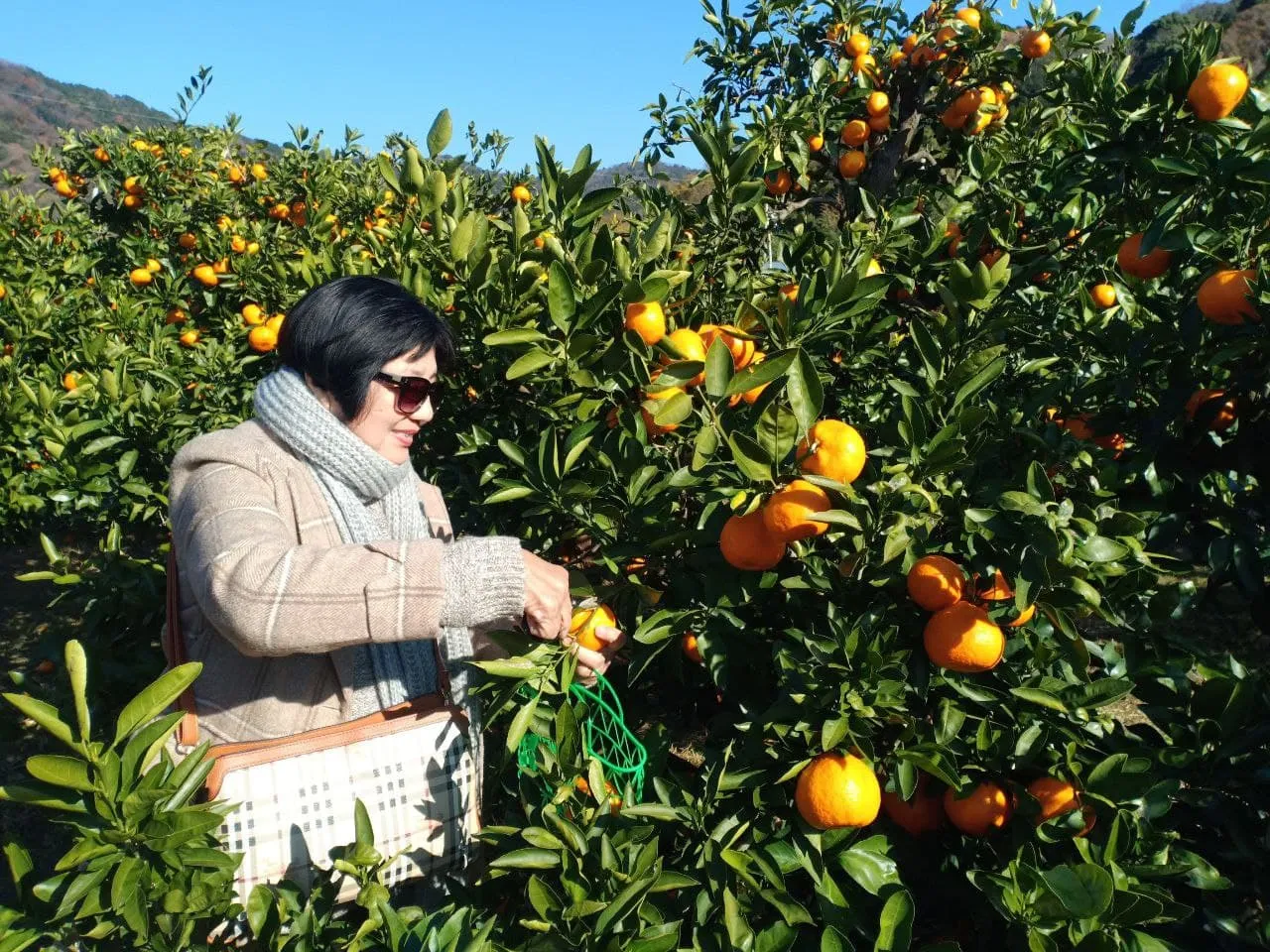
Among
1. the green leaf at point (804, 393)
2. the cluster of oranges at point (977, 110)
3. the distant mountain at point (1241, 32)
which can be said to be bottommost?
the green leaf at point (804, 393)

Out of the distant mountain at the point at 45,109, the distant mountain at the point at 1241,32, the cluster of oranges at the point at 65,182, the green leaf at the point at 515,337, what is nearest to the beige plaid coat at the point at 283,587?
the green leaf at the point at 515,337

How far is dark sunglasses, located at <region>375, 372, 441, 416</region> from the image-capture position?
1.37 metres

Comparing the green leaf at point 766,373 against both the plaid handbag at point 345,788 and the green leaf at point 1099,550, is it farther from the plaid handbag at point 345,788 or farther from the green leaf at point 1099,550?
the plaid handbag at point 345,788

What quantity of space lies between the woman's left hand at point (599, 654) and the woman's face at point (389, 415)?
44cm

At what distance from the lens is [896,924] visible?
995 millimetres

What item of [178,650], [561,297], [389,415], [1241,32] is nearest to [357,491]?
[389,415]

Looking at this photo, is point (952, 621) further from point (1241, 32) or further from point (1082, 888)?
point (1241, 32)

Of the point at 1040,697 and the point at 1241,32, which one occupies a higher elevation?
the point at 1241,32

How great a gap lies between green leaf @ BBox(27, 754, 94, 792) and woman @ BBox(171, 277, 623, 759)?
231 mm

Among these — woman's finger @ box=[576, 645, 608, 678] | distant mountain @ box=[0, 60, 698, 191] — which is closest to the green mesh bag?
woman's finger @ box=[576, 645, 608, 678]

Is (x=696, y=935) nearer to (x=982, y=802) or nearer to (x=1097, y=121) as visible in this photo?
(x=982, y=802)

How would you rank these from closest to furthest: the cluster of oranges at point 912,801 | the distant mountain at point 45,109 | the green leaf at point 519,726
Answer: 1. the cluster of oranges at point 912,801
2. the green leaf at point 519,726
3. the distant mountain at point 45,109

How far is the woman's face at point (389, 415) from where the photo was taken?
136 centimetres

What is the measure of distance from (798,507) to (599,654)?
0.50 metres
